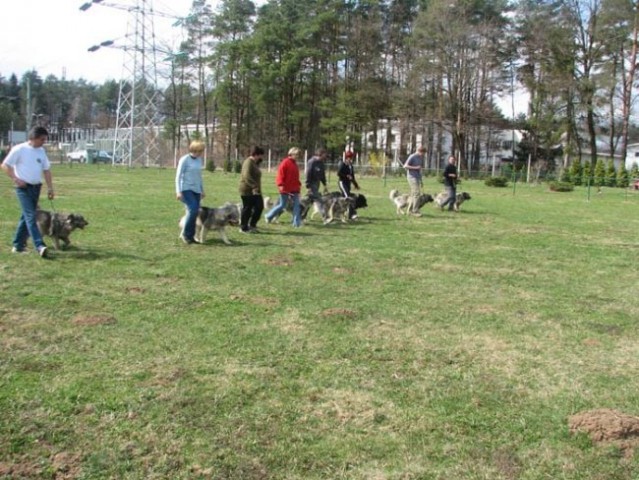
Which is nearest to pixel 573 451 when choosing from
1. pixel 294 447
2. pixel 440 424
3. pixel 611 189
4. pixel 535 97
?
pixel 440 424

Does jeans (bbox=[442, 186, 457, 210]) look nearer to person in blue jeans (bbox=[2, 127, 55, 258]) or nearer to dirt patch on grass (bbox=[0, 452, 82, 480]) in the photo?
person in blue jeans (bbox=[2, 127, 55, 258])

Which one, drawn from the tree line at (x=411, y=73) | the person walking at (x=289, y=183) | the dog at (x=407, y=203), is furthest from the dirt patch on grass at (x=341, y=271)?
the tree line at (x=411, y=73)

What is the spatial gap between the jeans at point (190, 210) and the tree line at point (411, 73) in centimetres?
3825

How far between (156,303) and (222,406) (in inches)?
102

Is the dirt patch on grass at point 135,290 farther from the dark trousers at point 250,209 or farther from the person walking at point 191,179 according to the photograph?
the dark trousers at point 250,209

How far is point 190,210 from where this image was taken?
9.72 meters

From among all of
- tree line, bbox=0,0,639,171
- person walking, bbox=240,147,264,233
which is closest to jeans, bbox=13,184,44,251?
person walking, bbox=240,147,264,233

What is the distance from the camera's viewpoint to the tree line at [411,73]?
144 feet

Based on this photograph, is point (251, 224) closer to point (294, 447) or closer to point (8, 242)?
point (8, 242)

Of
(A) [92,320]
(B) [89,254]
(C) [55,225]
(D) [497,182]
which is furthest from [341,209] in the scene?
(D) [497,182]

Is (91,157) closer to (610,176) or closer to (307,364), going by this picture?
(610,176)

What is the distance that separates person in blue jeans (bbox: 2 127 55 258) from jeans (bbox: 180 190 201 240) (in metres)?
2.15

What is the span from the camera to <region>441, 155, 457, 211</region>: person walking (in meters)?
16.3

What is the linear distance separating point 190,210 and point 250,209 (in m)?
1.92
